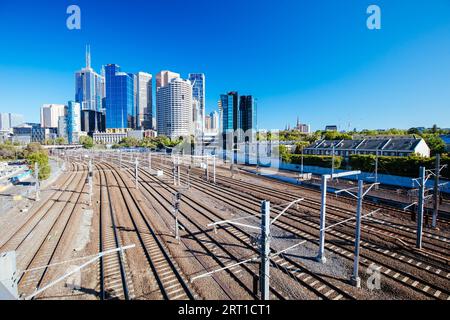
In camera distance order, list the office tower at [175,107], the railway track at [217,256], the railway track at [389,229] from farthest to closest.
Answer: the office tower at [175,107]
the railway track at [389,229]
the railway track at [217,256]

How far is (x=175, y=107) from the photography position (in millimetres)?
179875

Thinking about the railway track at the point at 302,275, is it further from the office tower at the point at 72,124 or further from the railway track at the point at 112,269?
the office tower at the point at 72,124

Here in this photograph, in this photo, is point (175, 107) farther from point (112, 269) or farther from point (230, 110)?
point (112, 269)

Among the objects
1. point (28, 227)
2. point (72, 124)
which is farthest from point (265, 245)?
point (72, 124)

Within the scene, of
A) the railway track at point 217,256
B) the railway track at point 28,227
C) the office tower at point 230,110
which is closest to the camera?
the railway track at point 217,256

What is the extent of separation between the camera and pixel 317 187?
31.9m

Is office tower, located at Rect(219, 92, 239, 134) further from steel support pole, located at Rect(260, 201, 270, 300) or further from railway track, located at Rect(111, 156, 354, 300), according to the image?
steel support pole, located at Rect(260, 201, 270, 300)

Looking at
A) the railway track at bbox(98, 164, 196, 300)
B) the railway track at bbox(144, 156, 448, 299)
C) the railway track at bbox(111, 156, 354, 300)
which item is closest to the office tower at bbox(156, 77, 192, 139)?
the railway track at bbox(98, 164, 196, 300)

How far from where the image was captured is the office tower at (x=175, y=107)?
177 metres

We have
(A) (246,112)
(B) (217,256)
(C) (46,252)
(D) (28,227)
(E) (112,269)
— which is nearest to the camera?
(E) (112,269)

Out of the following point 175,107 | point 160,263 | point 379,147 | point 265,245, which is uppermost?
point 175,107

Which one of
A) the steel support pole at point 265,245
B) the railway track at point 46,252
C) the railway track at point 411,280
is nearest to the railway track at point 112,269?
the railway track at point 46,252

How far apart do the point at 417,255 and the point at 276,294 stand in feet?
28.0
